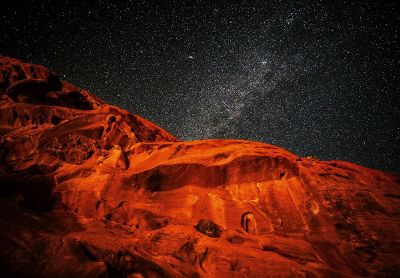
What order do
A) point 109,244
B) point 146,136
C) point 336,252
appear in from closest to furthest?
point 109,244 → point 336,252 → point 146,136

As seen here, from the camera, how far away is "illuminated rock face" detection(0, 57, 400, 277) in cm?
752

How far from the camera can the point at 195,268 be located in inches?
342

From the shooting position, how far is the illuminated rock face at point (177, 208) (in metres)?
7.52

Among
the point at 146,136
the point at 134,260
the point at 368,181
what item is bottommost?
the point at 134,260

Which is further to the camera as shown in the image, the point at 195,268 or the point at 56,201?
the point at 56,201

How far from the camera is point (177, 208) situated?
12148 mm

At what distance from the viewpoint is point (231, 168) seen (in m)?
13.1

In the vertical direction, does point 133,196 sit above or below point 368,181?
below

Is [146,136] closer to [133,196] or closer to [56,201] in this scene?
[133,196]

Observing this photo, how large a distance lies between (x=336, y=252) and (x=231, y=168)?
5759 mm

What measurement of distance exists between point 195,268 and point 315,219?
574 cm

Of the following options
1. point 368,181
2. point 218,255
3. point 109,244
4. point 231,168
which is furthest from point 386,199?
point 109,244

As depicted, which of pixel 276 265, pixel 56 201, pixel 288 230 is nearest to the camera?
pixel 276 265

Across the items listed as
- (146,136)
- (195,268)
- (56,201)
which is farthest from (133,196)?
(146,136)
